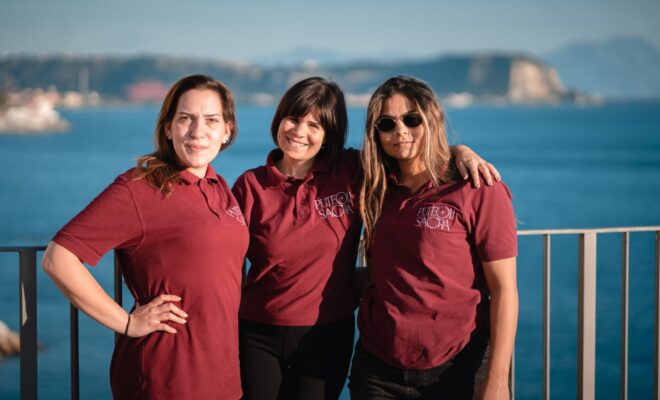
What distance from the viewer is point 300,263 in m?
2.70

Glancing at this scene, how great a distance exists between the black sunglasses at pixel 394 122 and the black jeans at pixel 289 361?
784mm

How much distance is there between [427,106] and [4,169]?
90800mm

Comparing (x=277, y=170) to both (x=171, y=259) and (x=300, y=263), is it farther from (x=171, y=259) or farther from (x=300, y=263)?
(x=171, y=259)

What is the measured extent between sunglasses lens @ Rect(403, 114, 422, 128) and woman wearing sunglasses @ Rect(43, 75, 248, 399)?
675 mm

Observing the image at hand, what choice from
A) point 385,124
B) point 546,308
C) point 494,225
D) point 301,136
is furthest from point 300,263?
point 546,308

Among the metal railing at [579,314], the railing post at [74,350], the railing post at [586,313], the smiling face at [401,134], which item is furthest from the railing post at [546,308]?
the railing post at [74,350]

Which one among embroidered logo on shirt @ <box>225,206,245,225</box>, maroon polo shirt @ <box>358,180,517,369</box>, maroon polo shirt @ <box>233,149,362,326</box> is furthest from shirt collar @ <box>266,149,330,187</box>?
maroon polo shirt @ <box>358,180,517,369</box>

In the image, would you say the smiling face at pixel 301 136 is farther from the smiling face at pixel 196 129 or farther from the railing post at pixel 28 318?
the railing post at pixel 28 318

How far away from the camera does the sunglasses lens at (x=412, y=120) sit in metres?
2.57

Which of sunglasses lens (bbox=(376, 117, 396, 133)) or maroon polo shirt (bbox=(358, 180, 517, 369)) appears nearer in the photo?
maroon polo shirt (bbox=(358, 180, 517, 369))

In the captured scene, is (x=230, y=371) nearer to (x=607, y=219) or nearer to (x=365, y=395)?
(x=365, y=395)

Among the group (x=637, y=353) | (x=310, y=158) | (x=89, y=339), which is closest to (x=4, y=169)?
(x=89, y=339)

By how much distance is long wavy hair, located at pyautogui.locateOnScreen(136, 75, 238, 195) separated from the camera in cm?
242

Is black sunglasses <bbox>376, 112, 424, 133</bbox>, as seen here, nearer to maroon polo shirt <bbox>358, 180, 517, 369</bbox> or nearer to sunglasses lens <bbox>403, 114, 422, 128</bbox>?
sunglasses lens <bbox>403, 114, 422, 128</bbox>
